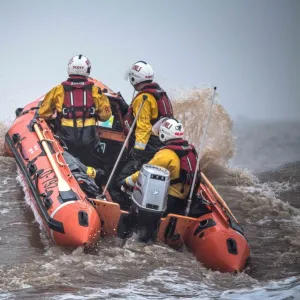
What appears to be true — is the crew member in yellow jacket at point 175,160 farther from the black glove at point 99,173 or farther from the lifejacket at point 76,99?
the lifejacket at point 76,99

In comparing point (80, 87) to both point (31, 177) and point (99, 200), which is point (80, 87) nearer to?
point (31, 177)

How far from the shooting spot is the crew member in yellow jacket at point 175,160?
6195 mm

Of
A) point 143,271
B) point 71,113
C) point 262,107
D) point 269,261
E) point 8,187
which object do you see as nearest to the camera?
point 143,271

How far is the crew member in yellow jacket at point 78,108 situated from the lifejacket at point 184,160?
1496mm

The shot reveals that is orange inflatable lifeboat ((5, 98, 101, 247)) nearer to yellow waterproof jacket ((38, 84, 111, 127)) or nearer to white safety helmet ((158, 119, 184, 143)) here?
yellow waterproof jacket ((38, 84, 111, 127))

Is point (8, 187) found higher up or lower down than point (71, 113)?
lower down

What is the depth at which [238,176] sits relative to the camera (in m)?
9.91

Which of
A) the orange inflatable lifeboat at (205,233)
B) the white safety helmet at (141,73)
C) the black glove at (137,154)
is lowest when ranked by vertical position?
the orange inflatable lifeboat at (205,233)

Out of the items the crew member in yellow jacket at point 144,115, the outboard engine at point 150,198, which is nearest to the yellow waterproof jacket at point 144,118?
the crew member in yellow jacket at point 144,115

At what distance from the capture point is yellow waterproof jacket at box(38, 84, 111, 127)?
748cm

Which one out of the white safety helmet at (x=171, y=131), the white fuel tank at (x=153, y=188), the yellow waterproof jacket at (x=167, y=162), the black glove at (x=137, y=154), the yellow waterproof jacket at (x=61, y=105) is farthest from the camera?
the yellow waterproof jacket at (x=61, y=105)

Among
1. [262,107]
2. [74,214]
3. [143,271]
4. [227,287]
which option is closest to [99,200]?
[74,214]

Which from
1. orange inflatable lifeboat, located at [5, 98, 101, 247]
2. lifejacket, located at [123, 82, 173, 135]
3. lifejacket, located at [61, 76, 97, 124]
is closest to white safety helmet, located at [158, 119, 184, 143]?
orange inflatable lifeboat, located at [5, 98, 101, 247]

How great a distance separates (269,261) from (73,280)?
1999 mm
